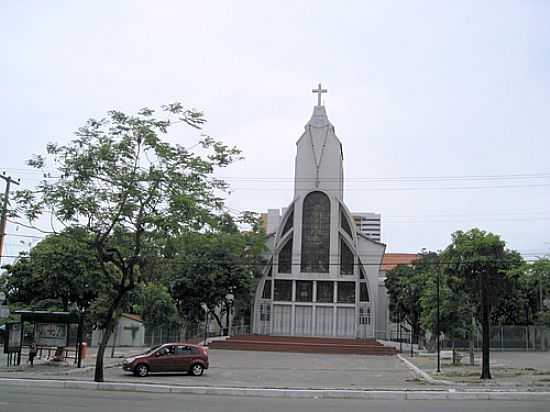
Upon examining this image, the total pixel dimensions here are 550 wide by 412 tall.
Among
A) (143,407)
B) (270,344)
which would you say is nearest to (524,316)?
(270,344)

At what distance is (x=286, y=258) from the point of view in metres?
60.9

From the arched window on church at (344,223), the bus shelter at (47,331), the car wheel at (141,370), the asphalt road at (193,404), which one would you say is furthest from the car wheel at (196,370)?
the arched window on church at (344,223)

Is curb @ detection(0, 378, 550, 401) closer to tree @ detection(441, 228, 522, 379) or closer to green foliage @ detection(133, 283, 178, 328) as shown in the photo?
tree @ detection(441, 228, 522, 379)

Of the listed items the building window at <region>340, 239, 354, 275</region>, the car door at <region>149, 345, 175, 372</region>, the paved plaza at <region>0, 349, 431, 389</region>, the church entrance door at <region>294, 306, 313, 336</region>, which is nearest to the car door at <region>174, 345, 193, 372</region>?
the car door at <region>149, 345, 175, 372</region>

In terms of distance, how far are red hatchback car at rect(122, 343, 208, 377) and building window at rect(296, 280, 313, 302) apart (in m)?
34.2

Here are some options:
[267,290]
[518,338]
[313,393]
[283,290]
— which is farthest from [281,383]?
[267,290]

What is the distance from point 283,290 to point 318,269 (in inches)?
159

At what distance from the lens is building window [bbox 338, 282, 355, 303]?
5931 centimetres

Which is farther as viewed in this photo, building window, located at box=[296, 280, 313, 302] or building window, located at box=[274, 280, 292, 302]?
building window, located at box=[274, 280, 292, 302]

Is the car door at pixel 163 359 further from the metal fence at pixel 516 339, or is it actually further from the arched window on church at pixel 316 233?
the arched window on church at pixel 316 233

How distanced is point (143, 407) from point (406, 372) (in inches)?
710

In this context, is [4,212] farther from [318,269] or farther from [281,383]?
[318,269]

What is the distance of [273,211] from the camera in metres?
88.4

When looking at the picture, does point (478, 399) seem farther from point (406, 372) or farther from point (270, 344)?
point (270, 344)
